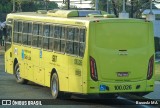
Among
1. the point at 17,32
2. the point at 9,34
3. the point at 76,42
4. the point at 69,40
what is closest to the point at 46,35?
the point at 69,40

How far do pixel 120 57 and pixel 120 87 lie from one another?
2.77ft

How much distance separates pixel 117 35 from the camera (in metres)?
16.2

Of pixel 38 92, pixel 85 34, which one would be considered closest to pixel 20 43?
pixel 38 92

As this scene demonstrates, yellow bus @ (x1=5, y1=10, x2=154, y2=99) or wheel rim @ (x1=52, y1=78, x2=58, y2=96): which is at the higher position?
yellow bus @ (x1=5, y1=10, x2=154, y2=99)

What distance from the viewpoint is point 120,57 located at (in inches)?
640

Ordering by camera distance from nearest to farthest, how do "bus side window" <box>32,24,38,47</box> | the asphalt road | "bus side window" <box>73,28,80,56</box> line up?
the asphalt road, "bus side window" <box>73,28,80,56</box>, "bus side window" <box>32,24,38,47</box>

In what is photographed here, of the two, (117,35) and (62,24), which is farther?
(62,24)

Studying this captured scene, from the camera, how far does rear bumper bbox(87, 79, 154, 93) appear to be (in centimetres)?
1592

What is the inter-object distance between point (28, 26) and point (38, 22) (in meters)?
1.18

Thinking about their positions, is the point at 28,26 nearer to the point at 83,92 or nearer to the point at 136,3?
the point at 83,92

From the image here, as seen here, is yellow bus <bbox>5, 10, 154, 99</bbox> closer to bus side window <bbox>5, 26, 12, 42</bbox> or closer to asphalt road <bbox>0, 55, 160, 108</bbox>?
asphalt road <bbox>0, 55, 160, 108</bbox>

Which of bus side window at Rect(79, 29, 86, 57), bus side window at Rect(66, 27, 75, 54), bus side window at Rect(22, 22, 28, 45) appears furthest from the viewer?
bus side window at Rect(22, 22, 28, 45)

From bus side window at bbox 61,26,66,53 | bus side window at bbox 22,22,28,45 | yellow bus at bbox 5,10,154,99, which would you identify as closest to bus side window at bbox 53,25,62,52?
yellow bus at bbox 5,10,154,99

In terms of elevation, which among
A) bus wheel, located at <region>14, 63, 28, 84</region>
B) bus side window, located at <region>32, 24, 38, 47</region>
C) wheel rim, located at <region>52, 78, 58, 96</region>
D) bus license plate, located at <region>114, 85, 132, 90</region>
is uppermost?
bus side window, located at <region>32, 24, 38, 47</region>
